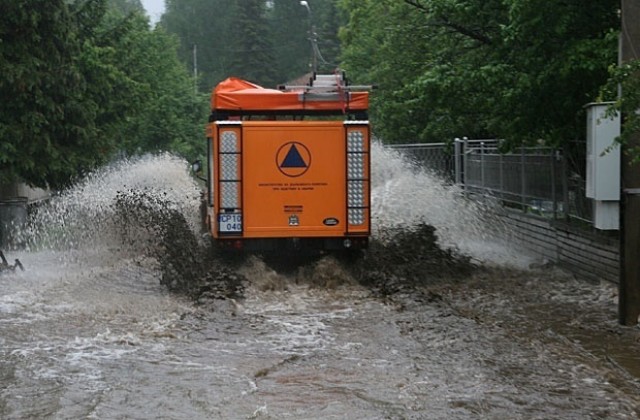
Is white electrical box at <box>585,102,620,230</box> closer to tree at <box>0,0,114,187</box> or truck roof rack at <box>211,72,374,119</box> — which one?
truck roof rack at <box>211,72,374,119</box>

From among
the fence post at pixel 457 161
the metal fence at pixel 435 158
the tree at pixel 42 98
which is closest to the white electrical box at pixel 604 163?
the fence post at pixel 457 161

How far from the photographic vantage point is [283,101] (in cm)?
1464

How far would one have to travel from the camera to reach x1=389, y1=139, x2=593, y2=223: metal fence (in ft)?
46.6

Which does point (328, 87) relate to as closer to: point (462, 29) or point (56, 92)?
point (462, 29)

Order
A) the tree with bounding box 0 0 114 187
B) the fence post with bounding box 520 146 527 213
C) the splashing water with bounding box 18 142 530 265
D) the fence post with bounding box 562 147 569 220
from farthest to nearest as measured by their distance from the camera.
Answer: the tree with bounding box 0 0 114 187
the splashing water with bounding box 18 142 530 265
the fence post with bounding box 520 146 527 213
the fence post with bounding box 562 147 569 220

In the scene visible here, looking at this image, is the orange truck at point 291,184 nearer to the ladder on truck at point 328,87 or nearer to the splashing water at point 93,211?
the ladder on truck at point 328,87

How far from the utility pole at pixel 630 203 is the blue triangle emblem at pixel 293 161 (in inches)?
205

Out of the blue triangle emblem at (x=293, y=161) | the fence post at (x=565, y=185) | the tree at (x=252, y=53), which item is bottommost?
the fence post at (x=565, y=185)

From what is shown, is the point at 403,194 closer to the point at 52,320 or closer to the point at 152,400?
the point at 52,320

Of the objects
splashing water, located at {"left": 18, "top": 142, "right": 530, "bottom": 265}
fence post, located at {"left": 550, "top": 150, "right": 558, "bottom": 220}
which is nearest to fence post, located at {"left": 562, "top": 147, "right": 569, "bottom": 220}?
fence post, located at {"left": 550, "top": 150, "right": 558, "bottom": 220}

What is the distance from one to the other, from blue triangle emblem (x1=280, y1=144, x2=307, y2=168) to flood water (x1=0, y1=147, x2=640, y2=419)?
1.48 m

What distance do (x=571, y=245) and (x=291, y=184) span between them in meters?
4.08

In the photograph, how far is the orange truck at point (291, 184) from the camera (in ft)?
45.7

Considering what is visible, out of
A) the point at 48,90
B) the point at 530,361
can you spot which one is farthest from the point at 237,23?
the point at 530,361
